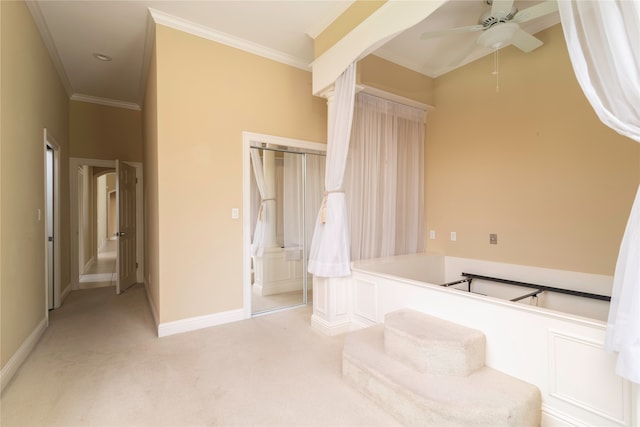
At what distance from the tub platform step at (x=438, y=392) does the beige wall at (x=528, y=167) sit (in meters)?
1.82

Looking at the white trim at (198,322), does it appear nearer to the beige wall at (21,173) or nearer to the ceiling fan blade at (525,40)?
the beige wall at (21,173)

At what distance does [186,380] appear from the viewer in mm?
2215

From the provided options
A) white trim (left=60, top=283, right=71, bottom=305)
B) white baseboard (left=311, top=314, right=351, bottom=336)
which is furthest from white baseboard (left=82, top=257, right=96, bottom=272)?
white baseboard (left=311, top=314, right=351, bottom=336)

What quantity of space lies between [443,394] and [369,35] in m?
2.71

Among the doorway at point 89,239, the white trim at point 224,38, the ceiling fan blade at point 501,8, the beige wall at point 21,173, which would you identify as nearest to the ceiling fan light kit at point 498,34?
the ceiling fan blade at point 501,8

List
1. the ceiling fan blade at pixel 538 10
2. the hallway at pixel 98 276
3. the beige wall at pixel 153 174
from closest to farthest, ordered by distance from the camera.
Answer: the ceiling fan blade at pixel 538 10 < the beige wall at pixel 153 174 < the hallway at pixel 98 276

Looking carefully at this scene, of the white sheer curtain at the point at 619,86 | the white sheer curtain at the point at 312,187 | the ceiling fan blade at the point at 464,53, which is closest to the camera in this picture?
the white sheer curtain at the point at 619,86

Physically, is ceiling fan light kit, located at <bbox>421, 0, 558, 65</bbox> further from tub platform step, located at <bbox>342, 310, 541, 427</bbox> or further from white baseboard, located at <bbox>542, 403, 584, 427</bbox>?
white baseboard, located at <bbox>542, 403, 584, 427</bbox>

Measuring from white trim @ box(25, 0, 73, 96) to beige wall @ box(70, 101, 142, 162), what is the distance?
1.62ft

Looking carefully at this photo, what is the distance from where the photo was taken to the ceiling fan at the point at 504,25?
2.25 meters

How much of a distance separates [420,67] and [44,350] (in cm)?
519

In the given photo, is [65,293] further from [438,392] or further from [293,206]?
[438,392]

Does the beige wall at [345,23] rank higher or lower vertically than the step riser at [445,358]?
higher

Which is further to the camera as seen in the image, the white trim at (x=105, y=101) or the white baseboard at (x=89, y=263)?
the white baseboard at (x=89, y=263)
